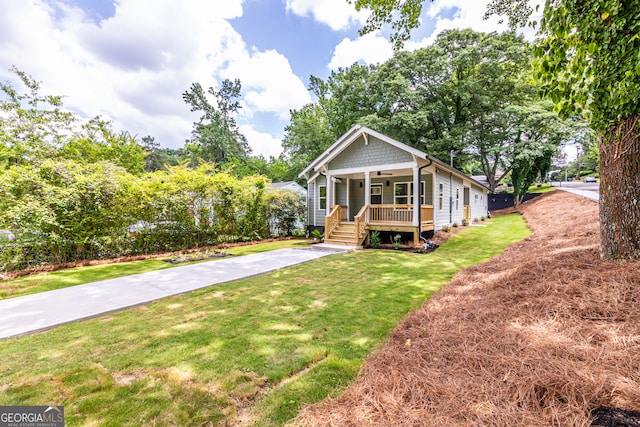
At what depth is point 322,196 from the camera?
14922mm

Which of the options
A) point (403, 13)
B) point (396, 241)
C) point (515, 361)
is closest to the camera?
point (515, 361)

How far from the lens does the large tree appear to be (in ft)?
9.24

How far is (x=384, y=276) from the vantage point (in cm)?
650

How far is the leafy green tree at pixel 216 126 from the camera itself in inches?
1318

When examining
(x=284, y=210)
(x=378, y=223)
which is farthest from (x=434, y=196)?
(x=284, y=210)

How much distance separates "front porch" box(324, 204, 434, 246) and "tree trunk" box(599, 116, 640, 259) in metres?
6.71

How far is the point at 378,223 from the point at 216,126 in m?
30.1

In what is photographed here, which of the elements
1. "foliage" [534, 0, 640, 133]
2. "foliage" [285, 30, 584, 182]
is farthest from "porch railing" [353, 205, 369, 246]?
"foliage" [285, 30, 584, 182]

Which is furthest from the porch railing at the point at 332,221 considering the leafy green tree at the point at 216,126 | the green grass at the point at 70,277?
the leafy green tree at the point at 216,126

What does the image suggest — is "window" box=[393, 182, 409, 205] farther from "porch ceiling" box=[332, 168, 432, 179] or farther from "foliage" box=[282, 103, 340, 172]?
"foliage" box=[282, 103, 340, 172]

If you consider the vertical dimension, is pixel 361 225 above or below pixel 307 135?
below

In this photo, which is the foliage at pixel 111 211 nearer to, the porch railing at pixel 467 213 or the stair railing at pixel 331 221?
the stair railing at pixel 331 221

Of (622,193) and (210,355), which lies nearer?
(210,355)

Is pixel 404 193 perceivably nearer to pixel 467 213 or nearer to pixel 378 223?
pixel 378 223
